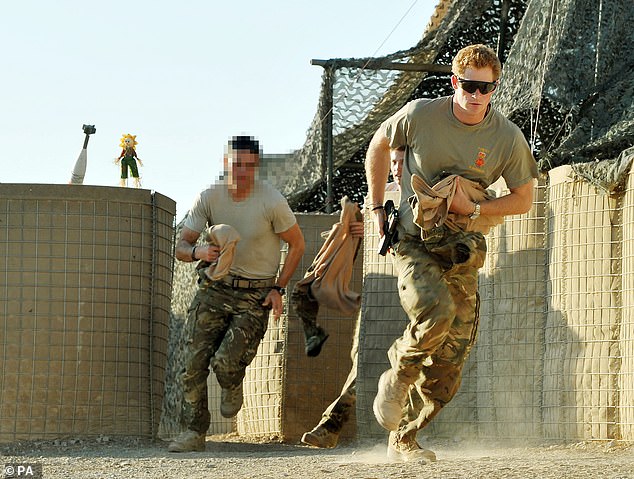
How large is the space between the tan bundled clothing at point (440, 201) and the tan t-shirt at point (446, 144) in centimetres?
12

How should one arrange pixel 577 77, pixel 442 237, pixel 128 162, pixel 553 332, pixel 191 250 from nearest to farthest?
pixel 442 237
pixel 553 332
pixel 191 250
pixel 577 77
pixel 128 162

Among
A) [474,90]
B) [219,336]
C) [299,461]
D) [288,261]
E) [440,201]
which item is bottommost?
[299,461]

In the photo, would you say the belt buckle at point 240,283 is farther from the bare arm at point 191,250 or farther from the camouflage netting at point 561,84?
the camouflage netting at point 561,84

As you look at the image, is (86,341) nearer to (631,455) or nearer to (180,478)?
(180,478)

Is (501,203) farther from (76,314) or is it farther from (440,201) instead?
(76,314)

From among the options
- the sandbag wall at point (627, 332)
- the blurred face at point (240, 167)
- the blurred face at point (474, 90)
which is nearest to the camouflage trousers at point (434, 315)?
the blurred face at point (474, 90)

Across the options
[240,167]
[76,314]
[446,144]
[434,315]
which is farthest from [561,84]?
[76,314]

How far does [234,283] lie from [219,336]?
0.36 m

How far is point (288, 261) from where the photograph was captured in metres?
8.50

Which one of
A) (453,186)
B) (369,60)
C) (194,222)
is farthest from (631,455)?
(369,60)

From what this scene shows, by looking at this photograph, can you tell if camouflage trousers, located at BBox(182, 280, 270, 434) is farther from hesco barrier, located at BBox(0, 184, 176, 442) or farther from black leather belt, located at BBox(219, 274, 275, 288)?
hesco barrier, located at BBox(0, 184, 176, 442)

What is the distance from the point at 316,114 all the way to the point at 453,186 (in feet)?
Result: 16.6

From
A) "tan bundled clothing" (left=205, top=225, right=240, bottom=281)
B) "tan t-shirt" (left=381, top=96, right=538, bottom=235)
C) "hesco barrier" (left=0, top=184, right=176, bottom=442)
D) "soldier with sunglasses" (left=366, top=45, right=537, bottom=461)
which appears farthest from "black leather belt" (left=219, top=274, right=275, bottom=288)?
"tan t-shirt" (left=381, top=96, right=538, bottom=235)

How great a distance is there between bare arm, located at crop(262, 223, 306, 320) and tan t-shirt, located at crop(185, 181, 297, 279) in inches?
2.7
